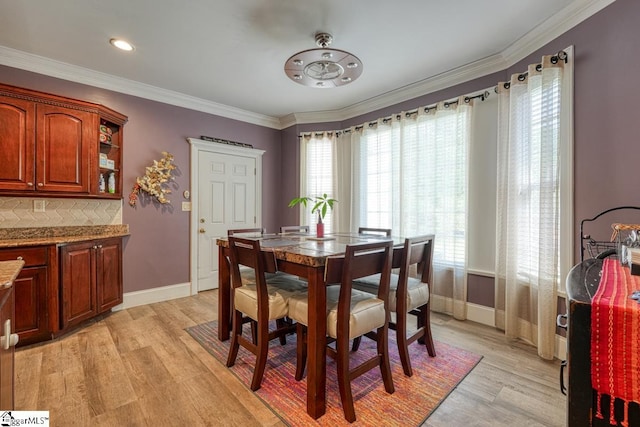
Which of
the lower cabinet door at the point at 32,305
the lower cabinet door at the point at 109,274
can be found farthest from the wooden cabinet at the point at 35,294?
the lower cabinet door at the point at 109,274

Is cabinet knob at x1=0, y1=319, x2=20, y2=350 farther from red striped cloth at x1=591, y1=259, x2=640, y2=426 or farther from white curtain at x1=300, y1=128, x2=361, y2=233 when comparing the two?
white curtain at x1=300, y1=128, x2=361, y2=233

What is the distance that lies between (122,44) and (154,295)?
108 inches

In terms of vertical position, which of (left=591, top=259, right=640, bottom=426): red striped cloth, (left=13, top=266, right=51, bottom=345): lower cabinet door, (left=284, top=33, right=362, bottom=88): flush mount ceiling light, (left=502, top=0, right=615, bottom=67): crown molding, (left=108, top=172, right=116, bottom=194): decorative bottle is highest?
(left=502, top=0, right=615, bottom=67): crown molding

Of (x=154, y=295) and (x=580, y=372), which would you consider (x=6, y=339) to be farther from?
(x=154, y=295)

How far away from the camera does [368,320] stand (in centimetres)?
171

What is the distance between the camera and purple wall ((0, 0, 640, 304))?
1862 millimetres

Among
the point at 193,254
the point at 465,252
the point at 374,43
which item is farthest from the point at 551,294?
the point at 193,254

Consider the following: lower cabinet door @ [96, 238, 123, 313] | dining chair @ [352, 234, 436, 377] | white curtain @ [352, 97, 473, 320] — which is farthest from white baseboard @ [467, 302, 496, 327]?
lower cabinet door @ [96, 238, 123, 313]

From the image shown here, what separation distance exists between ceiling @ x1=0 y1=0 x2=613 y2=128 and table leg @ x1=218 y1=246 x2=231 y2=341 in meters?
1.87

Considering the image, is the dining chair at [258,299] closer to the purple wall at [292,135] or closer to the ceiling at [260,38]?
the ceiling at [260,38]

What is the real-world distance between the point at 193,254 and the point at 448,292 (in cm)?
327

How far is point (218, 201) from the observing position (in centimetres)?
426

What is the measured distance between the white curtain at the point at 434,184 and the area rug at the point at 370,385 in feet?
3.06

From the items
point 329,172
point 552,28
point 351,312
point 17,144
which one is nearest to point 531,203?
point 552,28
